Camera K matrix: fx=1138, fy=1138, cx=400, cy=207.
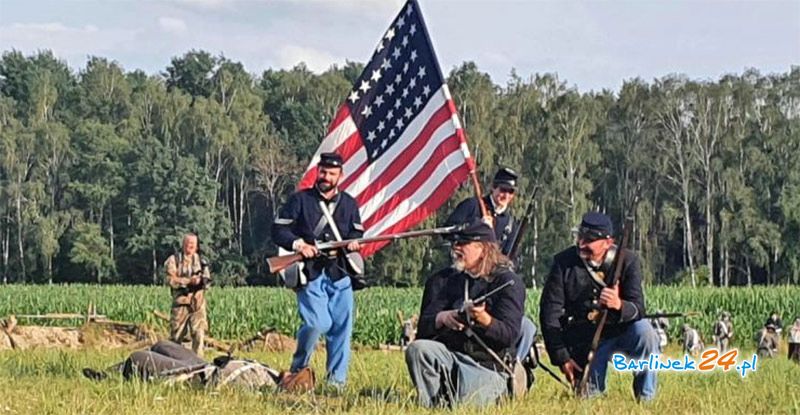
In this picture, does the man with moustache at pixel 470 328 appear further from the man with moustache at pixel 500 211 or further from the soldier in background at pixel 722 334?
the soldier in background at pixel 722 334

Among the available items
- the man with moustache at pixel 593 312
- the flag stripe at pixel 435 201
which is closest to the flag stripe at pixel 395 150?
the flag stripe at pixel 435 201

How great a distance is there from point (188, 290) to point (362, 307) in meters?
20.2

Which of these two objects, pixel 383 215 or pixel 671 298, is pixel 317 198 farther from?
pixel 671 298

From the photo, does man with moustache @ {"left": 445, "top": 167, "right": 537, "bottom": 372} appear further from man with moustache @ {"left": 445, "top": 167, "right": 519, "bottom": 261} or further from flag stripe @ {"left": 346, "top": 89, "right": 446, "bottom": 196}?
flag stripe @ {"left": 346, "top": 89, "right": 446, "bottom": 196}

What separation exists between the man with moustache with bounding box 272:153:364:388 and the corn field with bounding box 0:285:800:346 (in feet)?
70.1

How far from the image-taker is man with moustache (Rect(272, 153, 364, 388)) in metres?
8.52

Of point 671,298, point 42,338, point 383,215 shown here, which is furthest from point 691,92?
point 383,215

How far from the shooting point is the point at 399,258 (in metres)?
61.9

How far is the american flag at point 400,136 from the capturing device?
32.3 ft

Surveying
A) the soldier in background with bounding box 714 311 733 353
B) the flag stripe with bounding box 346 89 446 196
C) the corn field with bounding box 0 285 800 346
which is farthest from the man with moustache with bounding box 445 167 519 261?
the soldier in background with bounding box 714 311 733 353

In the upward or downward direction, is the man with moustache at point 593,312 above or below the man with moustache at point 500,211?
below

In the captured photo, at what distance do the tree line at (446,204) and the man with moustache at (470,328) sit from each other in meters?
47.1

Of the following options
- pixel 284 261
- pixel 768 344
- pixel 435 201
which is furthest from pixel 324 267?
pixel 768 344

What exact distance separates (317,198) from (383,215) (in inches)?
56.5
